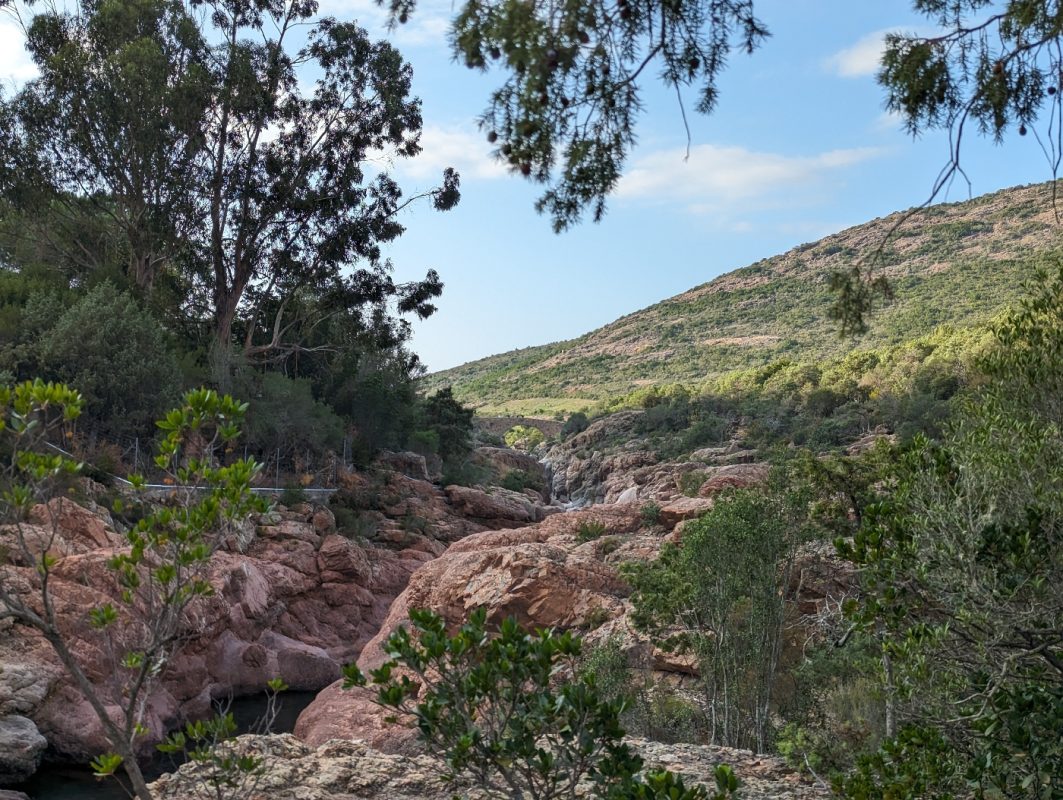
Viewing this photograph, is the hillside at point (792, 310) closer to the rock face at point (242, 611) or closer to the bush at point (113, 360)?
the rock face at point (242, 611)

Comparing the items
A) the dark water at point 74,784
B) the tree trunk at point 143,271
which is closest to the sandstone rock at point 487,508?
the tree trunk at point 143,271

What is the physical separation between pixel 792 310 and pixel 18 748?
236 feet

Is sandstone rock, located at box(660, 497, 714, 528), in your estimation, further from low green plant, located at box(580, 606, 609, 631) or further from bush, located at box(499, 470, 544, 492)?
bush, located at box(499, 470, 544, 492)

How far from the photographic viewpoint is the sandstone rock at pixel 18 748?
11.4 meters

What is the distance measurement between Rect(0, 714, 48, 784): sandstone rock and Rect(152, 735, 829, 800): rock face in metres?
5.95

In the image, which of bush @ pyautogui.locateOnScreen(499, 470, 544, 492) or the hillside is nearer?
bush @ pyautogui.locateOnScreen(499, 470, 544, 492)

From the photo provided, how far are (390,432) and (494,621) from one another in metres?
22.2

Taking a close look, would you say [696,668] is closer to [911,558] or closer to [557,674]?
[557,674]

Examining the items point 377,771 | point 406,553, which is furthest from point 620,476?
point 377,771

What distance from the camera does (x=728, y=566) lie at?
9812mm

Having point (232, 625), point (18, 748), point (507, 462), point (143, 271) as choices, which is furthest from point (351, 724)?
point (507, 462)

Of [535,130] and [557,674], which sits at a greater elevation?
[535,130]

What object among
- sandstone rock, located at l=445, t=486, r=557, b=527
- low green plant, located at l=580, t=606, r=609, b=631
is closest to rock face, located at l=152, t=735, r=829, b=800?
low green plant, located at l=580, t=606, r=609, b=631

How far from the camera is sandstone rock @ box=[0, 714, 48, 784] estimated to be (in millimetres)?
11406
